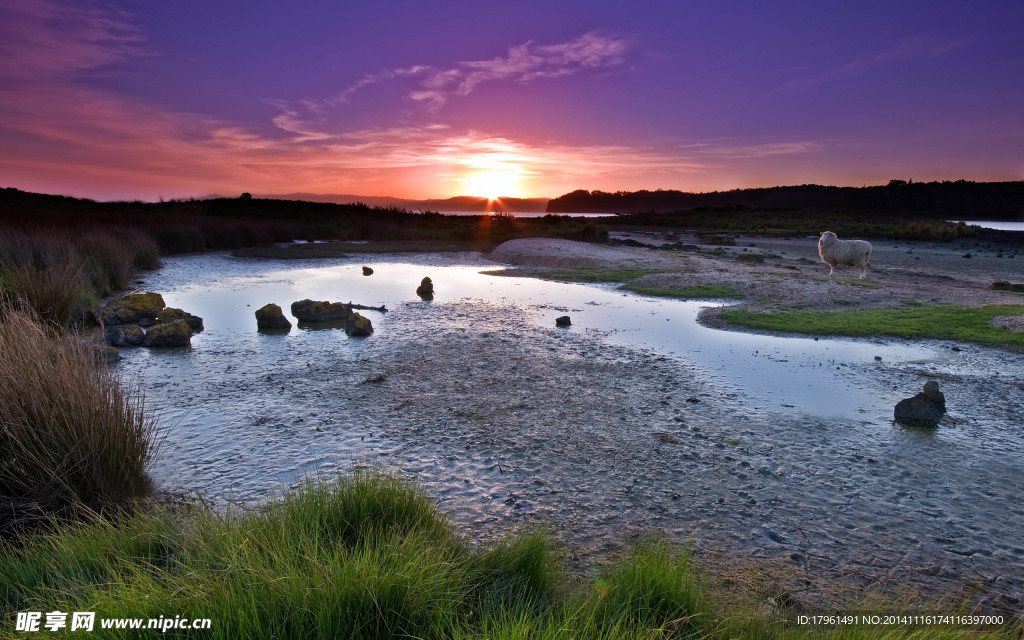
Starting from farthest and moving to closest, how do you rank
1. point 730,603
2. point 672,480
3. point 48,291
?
point 48,291
point 672,480
point 730,603

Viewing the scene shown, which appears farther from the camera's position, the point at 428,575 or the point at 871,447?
the point at 871,447

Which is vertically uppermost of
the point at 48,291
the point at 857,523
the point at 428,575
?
the point at 48,291

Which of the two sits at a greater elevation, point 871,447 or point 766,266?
point 766,266

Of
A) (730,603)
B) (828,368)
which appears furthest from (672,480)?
(828,368)

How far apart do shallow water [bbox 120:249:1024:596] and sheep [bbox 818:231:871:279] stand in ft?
26.5

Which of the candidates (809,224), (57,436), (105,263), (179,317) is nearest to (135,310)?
(179,317)

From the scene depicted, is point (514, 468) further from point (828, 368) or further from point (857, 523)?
point (828, 368)

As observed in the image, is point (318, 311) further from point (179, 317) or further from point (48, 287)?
point (48, 287)

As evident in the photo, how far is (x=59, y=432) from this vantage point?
3.17 metres

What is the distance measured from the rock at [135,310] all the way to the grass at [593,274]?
389 inches

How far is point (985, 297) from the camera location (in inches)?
493

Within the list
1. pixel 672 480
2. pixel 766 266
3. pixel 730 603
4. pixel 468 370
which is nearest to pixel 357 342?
pixel 468 370

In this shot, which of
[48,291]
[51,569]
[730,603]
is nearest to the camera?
[51,569]

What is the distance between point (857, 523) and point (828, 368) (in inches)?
162
